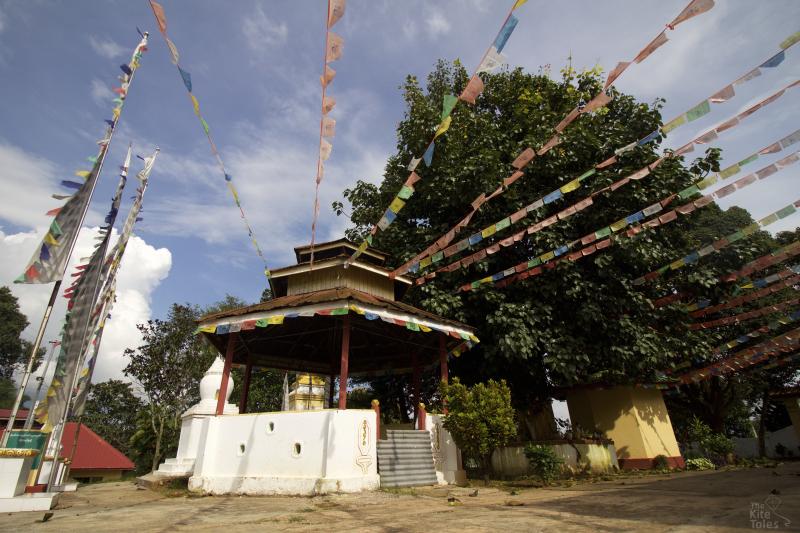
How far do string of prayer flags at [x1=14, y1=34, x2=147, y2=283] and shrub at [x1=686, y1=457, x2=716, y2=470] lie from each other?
23.9 metres

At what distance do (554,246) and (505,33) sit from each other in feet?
35.5

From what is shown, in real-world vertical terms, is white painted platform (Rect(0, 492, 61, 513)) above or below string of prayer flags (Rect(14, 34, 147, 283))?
below

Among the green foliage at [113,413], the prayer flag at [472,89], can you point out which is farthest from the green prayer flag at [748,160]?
the green foliage at [113,413]

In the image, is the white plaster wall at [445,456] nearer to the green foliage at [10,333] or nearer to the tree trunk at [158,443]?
the tree trunk at [158,443]

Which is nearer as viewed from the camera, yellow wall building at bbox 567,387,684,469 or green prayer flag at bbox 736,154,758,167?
green prayer flag at bbox 736,154,758,167

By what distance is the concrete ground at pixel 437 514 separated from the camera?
5.41 metres

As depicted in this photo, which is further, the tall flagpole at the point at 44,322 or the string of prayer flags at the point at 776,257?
the string of prayer flags at the point at 776,257

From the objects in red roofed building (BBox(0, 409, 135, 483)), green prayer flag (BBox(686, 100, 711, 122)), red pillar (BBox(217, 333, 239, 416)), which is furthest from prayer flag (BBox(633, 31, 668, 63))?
red roofed building (BBox(0, 409, 135, 483))

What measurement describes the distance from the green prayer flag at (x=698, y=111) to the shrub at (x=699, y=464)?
673 inches

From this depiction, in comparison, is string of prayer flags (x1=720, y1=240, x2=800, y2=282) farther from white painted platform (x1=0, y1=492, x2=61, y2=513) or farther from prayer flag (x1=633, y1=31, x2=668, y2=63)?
white painted platform (x1=0, y1=492, x2=61, y2=513)

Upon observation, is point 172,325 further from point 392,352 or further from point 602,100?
point 602,100

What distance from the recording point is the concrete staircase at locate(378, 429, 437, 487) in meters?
11.4
